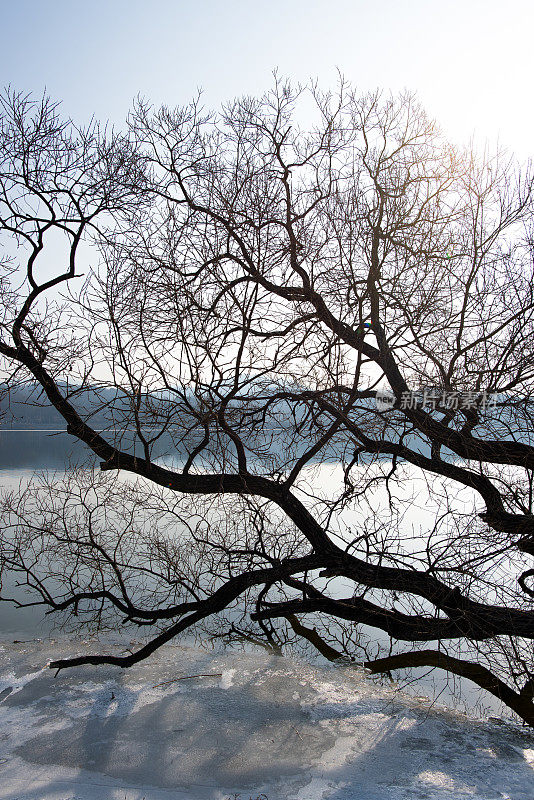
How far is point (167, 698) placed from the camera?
14.9 ft

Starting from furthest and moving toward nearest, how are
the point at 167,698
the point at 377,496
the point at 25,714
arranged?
the point at 377,496, the point at 167,698, the point at 25,714

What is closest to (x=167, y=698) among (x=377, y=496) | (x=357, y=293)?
(x=357, y=293)

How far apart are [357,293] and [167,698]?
363 centimetres

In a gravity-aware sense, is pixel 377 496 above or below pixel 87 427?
below

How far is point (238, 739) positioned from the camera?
3855 mm

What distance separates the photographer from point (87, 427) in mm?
4812

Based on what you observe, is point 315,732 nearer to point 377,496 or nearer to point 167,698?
point 167,698

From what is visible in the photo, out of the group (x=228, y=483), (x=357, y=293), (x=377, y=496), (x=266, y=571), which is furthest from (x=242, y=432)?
(x=377, y=496)

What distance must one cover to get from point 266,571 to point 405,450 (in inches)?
62.9

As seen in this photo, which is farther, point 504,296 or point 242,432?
point 242,432

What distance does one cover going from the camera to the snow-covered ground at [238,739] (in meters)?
3.28

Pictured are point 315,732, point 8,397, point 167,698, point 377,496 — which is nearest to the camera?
point 315,732

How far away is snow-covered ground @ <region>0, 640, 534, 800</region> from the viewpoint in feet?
10.7

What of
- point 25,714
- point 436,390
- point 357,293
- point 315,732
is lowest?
point 25,714
